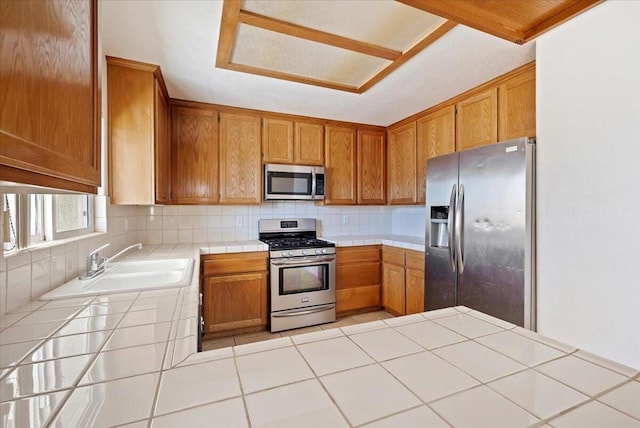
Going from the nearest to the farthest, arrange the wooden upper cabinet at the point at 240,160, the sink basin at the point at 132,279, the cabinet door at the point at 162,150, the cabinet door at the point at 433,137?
1. the sink basin at the point at 132,279
2. the cabinet door at the point at 162,150
3. the cabinet door at the point at 433,137
4. the wooden upper cabinet at the point at 240,160

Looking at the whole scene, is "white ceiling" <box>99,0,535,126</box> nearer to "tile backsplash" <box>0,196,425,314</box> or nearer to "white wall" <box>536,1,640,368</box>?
"white wall" <box>536,1,640,368</box>

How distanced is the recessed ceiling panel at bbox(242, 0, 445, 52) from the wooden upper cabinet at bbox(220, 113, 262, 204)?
158 centimetres

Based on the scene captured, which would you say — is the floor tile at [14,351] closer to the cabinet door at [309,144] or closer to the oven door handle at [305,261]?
the oven door handle at [305,261]

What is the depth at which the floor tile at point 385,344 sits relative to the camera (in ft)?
2.22

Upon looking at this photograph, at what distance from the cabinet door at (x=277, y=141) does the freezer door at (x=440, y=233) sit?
4.89ft

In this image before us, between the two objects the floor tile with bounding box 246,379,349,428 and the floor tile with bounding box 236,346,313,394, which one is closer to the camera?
the floor tile with bounding box 246,379,349,428

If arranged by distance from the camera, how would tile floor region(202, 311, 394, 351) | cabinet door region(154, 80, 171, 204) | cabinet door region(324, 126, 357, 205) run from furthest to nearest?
1. cabinet door region(324, 126, 357, 205)
2. tile floor region(202, 311, 394, 351)
3. cabinet door region(154, 80, 171, 204)

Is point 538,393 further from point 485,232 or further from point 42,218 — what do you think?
point 42,218

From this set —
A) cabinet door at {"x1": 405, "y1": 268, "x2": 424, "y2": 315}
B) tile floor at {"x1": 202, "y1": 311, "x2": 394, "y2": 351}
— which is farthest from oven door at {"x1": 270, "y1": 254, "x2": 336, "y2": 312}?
cabinet door at {"x1": 405, "y1": 268, "x2": 424, "y2": 315}

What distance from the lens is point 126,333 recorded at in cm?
81

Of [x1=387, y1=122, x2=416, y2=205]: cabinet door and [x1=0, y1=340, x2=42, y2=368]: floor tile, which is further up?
[x1=387, y1=122, x2=416, y2=205]: cabinet door

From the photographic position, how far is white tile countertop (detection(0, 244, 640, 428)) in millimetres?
469

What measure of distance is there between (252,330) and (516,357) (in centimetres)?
257

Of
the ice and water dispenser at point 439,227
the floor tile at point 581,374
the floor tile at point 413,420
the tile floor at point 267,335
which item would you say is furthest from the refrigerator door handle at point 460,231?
the floor tile at point 413,420
